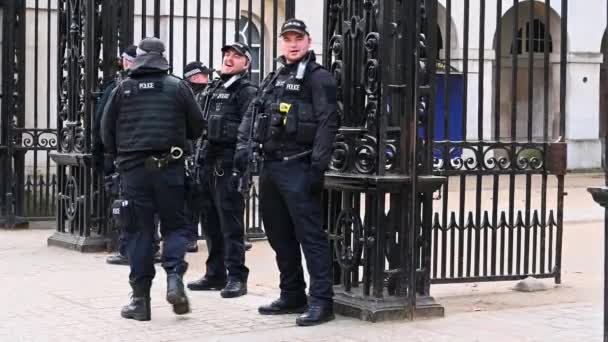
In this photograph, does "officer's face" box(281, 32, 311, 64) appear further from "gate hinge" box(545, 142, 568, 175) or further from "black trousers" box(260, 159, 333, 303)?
"gate hinge" box(545, 142, 568, 175)


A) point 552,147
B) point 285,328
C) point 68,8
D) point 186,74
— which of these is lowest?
point 285,328

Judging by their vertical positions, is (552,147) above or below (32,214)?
above

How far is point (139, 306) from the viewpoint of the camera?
311 inches

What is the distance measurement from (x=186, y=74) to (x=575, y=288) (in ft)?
14.0

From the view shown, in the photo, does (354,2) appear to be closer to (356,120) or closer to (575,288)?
(356,120)

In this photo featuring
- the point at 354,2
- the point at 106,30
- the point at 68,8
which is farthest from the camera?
the point at 68,8

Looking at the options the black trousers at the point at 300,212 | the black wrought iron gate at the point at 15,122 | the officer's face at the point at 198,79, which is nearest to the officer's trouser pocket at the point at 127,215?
the black trousers at the point at 300,212

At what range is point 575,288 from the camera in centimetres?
977

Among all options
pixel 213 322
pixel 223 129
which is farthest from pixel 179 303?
pixel 223 129

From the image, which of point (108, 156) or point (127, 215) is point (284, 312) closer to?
point (127, 215)

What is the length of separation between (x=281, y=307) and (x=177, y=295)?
2.67 ft

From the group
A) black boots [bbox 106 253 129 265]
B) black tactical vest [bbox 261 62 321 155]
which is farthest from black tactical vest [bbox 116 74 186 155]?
black boots [bbox 106 253 129 265]

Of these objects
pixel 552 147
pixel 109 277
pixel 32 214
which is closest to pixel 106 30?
pixel 109 277

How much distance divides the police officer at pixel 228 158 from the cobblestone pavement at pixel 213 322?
24 cm
